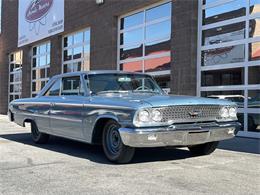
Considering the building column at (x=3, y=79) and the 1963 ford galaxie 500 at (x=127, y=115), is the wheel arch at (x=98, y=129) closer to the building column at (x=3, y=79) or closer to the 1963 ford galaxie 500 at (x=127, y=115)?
the 1963 ford galaxie 500 at (x=127, y=115)

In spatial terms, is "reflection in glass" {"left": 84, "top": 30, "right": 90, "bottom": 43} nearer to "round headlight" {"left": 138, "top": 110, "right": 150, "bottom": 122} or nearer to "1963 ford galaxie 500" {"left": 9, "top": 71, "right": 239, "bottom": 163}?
"1963 ford galaxie 500" {"left": 9, "top": 71, "right": 239, "bottom": 163}

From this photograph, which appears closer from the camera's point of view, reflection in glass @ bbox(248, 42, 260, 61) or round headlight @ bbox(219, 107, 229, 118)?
round headlight @ bbox(219, 107, 229, 118)

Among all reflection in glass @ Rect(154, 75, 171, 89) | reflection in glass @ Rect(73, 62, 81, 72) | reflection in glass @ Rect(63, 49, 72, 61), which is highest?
reflection in glass @ Rect(63, 49, 72, 61)

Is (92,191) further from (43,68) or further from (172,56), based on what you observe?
(43,68)

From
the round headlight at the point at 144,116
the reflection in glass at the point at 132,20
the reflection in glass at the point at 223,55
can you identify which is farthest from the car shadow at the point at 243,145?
the reflection in glass at the point at 132,20

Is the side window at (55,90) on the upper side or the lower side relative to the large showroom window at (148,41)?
lower

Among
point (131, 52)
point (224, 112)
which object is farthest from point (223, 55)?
point (224, 112)

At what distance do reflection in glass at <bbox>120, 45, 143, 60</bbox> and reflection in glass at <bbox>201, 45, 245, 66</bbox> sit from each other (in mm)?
3274

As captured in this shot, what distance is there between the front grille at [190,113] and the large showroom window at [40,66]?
15290 millimetres

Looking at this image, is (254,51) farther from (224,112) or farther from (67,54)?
(67,54)

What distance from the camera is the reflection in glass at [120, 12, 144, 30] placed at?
1472 cm

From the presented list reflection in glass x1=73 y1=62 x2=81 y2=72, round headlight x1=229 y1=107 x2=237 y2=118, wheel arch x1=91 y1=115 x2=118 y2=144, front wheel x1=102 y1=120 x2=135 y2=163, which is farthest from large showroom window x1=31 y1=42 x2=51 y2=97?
round headlight x1=229 y1=107 x2=237 y2=118

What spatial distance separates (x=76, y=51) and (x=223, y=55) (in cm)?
876

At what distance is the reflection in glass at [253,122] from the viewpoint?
409 inches
